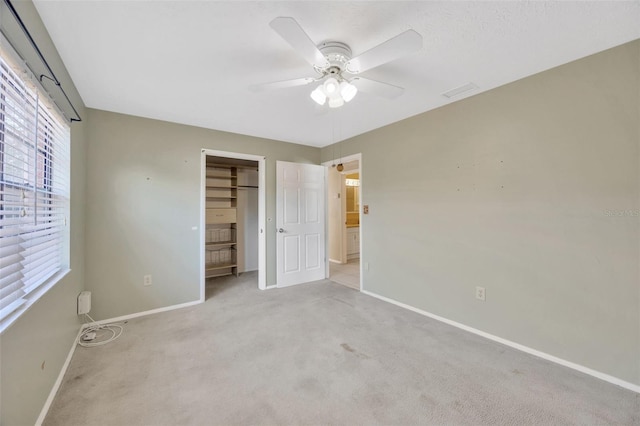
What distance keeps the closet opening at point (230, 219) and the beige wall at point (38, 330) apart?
2356 mm

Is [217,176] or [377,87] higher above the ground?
[377,87]

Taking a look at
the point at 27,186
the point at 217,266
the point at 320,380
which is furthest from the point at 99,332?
the point at 320,380

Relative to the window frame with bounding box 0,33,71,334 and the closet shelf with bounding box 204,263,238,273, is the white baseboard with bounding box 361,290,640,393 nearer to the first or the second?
the closet shelf with bounding box 204,263,238,273

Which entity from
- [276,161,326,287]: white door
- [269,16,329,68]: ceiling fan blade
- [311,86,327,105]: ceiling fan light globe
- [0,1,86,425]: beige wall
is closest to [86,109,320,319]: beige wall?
[0,1,86,425]: beige wall

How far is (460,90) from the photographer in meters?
2.51

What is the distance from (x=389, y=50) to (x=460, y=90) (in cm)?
142

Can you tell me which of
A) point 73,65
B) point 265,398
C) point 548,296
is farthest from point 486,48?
point 73,65

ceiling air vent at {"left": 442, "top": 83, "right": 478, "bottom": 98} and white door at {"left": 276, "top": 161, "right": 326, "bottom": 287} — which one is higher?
ceiling air vent at {"left": 442, "top": 83, "right": 478, "bottom": 98}

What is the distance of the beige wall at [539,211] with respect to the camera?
187 cm

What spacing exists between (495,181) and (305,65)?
204 cm

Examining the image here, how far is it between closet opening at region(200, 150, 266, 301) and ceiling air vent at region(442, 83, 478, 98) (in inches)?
128

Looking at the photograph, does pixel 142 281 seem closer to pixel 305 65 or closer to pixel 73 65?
pixel 73 65

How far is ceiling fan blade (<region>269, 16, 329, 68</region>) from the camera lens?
4.25ft

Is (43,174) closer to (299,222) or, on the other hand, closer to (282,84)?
(282,84)
